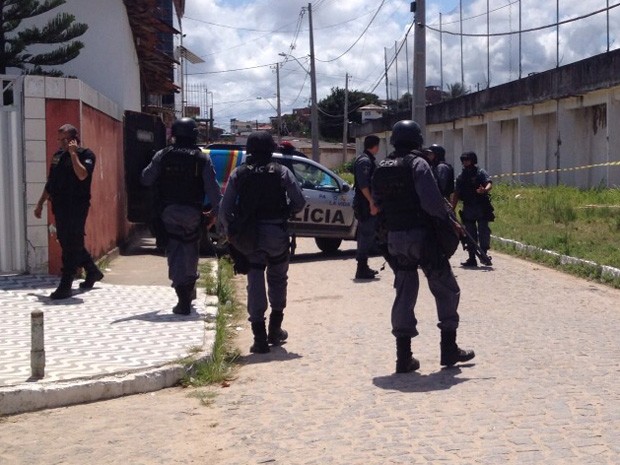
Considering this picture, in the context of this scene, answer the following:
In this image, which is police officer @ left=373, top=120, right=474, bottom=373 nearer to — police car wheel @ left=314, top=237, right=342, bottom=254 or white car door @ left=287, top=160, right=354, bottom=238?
white car door @ left=287, top=160, right=354, bottom=238

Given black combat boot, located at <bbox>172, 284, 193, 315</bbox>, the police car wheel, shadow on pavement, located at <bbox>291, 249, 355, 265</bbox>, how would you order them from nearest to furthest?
black combat boot, located at <bbox>172, 284, 193, 315</bbox> → shadow on pavement, located at <bbox>291, 249, 355, 265</bbox> → the police car wheel

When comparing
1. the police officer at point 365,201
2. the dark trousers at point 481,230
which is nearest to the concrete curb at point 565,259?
the dark trousers at point 481,230

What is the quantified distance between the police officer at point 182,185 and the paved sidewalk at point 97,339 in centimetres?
77

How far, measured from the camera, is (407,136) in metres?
7.06

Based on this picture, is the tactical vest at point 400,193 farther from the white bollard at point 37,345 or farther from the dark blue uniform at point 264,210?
the white bollard at point 37,345

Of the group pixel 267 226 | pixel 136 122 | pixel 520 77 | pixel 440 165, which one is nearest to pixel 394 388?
pixel 267 226

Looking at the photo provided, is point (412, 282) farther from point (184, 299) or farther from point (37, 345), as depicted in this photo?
point (184, 299)

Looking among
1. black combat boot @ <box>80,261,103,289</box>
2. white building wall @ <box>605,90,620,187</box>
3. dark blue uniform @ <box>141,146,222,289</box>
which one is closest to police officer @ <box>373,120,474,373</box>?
dark blue uniform @ <box>141,146,222,289</box>

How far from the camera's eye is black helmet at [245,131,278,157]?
792 cm

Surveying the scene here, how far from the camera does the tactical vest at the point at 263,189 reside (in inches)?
309

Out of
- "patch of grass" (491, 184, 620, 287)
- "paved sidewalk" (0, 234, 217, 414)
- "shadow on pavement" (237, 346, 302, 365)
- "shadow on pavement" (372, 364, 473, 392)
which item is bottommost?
"shadow on pavement" (237, 346, 302, 365)

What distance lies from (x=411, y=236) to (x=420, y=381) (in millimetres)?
1047

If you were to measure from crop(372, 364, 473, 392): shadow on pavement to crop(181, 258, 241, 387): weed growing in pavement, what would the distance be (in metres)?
1.24

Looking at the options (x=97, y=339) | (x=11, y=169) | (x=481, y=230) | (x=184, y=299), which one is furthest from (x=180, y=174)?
(x=481, y=230)
